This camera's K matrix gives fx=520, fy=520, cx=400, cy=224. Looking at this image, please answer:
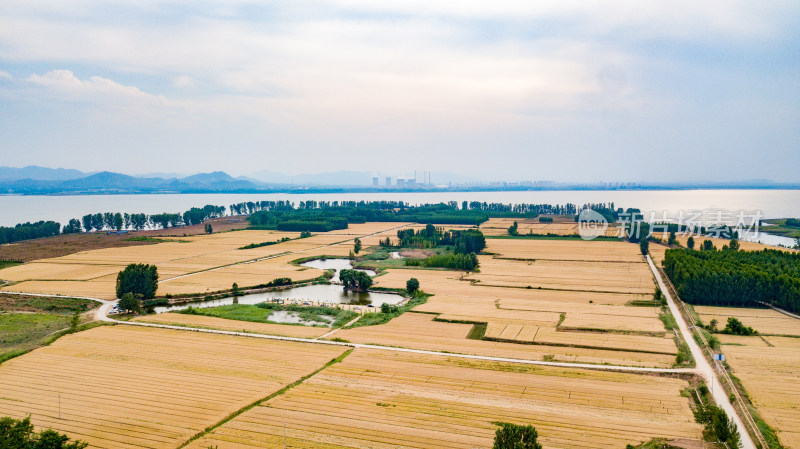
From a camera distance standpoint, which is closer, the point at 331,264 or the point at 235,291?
the point at 235,291

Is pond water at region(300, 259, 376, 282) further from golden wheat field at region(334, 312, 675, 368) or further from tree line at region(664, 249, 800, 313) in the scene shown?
tree line at region(664, 249, 800, 313)

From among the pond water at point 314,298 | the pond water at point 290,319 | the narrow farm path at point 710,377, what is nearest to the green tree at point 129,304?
the pond water at point 314,298

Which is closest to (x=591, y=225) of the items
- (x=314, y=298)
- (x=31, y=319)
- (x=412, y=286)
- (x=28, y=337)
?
(x=412, y=286)

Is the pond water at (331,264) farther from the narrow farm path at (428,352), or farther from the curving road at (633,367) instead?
the curving road at (633,367)

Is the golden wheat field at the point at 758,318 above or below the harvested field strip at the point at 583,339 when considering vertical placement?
above

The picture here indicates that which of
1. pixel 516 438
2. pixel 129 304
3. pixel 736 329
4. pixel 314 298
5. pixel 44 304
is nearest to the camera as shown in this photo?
pixel 516 438

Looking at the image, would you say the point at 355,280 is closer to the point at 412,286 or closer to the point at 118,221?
the point at 412,286

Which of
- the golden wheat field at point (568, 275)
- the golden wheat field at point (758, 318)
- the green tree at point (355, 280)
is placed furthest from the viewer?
the green tree at point (355, 280)

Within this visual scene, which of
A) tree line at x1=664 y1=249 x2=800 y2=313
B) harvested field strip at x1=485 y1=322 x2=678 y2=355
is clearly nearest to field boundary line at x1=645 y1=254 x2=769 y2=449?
harvested field strip at x1=485 y1=322 x2=678 y2=355
